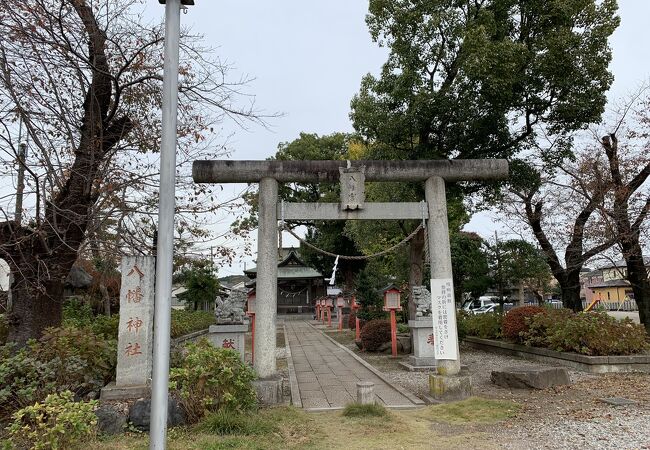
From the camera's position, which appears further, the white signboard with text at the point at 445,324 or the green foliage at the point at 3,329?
the green foliage at the point at 3,329

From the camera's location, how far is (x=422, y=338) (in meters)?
12.8

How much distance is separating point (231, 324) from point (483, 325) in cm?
979

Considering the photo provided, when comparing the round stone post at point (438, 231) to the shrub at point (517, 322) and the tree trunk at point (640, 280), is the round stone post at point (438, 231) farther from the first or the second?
the tree trunk at point (640, 280)

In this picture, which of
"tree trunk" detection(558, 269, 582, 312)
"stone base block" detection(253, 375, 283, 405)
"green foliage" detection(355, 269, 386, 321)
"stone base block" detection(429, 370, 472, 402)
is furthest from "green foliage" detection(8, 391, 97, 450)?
"tree trunk" detection(558, 269, 582, 312)

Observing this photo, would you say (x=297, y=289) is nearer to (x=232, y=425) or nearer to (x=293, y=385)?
(x=293, y=385)

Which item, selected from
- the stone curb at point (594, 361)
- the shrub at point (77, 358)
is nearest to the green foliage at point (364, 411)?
the shrub at point (77, 358)

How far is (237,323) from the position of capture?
37.3 ft

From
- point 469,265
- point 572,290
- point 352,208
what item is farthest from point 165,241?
point 469,265

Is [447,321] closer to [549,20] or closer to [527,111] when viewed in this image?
[527,111]

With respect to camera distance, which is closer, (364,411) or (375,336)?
(364,411)

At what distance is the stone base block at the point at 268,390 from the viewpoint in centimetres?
772

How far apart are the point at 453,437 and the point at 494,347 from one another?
10.2m

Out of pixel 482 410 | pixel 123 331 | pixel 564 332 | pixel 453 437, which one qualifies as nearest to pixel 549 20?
pixel 564 332

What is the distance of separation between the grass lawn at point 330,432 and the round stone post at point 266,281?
0.91 m
